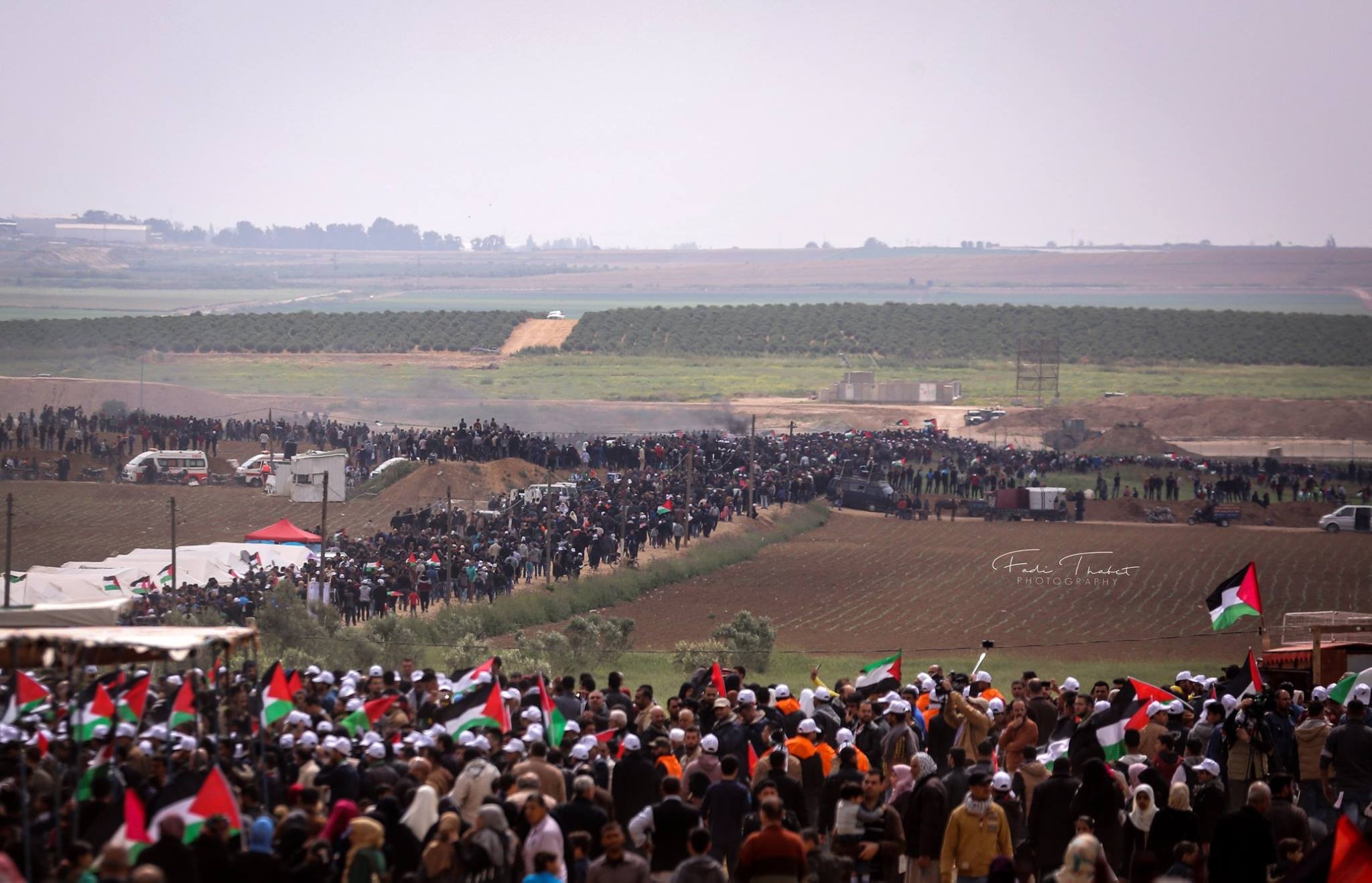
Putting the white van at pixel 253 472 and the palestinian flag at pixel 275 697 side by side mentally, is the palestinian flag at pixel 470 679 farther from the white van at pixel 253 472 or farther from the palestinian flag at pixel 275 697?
the white van at pixel 253 472

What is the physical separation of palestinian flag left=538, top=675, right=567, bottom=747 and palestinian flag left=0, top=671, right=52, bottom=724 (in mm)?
3882

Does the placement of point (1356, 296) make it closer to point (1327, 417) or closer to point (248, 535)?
point (1327, 417)

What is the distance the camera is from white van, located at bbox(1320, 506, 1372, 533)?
150 feet

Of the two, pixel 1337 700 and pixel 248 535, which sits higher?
pixel 1337 700

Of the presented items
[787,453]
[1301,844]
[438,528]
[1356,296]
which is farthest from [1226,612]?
[1356,296]

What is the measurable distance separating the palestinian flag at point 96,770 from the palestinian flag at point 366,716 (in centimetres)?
189

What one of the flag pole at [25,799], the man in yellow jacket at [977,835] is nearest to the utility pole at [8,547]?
the flag pole at [25,799]

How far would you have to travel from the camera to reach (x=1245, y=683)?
54.9 feet

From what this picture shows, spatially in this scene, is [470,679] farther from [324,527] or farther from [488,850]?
[324,527]

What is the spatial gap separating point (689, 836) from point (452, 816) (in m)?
1.35

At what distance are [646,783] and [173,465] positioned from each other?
41.0 m

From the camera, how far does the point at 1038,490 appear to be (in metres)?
46.6

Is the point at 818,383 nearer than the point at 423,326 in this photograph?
Yes

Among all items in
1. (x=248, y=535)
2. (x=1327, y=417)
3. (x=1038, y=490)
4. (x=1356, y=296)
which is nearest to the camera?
(x=248, y=535)
